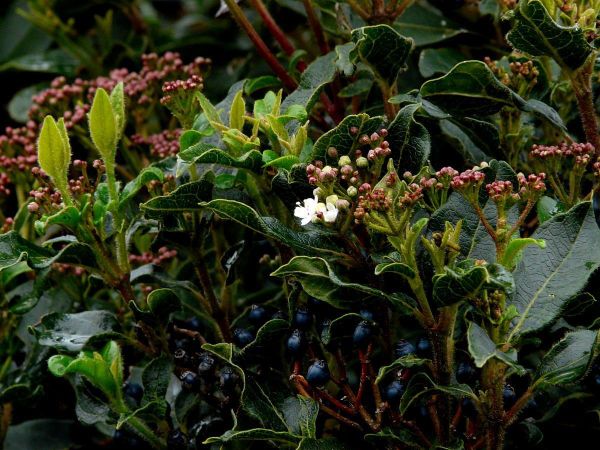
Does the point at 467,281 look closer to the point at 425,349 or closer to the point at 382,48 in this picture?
the point at 425,349

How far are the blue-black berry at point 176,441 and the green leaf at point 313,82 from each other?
758 millimetres

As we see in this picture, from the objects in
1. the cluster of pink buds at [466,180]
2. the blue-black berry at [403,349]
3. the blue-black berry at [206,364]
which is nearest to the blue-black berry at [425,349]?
the blue-black berry at [403,349]

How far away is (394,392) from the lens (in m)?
1.62

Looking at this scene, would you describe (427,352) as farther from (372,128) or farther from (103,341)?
(103,341)

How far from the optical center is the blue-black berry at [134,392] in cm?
195

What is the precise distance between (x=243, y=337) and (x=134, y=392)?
1.11ft

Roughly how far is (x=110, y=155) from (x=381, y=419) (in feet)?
2.53

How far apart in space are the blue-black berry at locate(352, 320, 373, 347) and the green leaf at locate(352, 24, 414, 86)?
1.87ft

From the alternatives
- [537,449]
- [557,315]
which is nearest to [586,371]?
[557,315]

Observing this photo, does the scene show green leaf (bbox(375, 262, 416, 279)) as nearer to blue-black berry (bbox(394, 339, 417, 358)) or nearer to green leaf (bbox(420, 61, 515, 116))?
blue-black berry (bbox(394, 339, 417, 358))

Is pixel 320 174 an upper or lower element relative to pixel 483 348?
upper

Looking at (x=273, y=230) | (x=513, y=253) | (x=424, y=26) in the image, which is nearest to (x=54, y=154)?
(x=273, y=230)

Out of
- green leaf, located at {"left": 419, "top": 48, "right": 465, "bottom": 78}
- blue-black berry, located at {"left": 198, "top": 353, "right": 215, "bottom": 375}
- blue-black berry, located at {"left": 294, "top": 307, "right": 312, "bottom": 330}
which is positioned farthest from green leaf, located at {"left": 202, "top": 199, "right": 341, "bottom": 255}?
green leaf, located at {"left": 419, "top": 48, "right": 465, "bottom": 78}

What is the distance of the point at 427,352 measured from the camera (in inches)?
66.4
